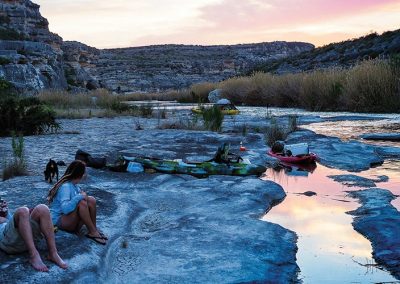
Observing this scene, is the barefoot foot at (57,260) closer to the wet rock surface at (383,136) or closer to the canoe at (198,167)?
the canoe at (198,167)

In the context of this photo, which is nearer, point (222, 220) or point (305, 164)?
point (222, 220)

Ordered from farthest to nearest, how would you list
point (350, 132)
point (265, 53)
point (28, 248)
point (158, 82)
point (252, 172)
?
point (265, 53), point (158, 82), point (350, 132), point (252, 172), point (28, 248)

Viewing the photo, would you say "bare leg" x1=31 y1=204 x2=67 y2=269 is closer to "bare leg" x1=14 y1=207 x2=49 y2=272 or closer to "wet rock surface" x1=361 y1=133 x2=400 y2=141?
"bare leg" x1=14 y1=207 x2=49 y2=272

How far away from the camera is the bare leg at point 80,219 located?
5.29m

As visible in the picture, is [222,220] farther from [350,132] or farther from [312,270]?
[350,132]

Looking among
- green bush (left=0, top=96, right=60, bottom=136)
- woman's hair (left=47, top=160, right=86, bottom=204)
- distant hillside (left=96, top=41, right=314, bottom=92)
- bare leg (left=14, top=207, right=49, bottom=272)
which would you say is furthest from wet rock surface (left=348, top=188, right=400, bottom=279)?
distant hillside (left=96, top=41, right=314, bottom=92)

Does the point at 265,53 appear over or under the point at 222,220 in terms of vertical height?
over

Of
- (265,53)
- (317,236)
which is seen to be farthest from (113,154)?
(265,53)

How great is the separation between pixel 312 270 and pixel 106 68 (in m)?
81.8

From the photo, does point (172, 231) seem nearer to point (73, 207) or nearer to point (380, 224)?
point (73, 207)

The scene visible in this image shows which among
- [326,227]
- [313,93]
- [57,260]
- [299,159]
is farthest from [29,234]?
[313,93]

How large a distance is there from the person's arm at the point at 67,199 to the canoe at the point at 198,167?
3.86 metres

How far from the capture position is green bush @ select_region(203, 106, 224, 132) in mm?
16344

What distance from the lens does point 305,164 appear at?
10.9 meters
